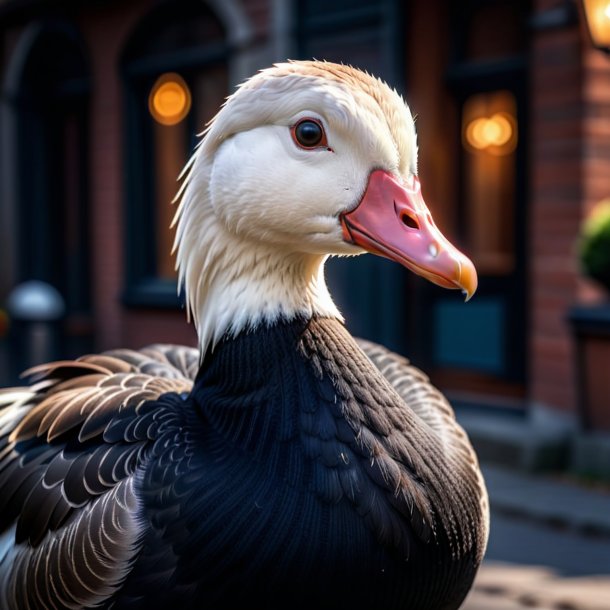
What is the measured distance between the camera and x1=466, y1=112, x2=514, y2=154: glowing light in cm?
822

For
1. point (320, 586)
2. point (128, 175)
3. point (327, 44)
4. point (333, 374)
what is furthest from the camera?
point (128, 175)

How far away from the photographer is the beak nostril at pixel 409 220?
227 cm

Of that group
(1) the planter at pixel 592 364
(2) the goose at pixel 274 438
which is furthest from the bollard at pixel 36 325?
(2) the goose at pixel 274 438

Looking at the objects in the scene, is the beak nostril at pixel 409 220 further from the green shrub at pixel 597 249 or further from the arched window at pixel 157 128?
the arched window at pixel 157 128

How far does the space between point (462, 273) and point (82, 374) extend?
1215 millimetres

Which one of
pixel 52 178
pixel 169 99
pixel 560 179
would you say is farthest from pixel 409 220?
pixel 52 178

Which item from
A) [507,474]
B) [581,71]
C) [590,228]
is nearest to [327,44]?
[581,71]

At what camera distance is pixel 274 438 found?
87.6 inches

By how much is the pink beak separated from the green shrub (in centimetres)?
458

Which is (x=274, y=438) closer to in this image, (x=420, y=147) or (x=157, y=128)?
(x=420, y=147)

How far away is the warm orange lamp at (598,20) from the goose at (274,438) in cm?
229

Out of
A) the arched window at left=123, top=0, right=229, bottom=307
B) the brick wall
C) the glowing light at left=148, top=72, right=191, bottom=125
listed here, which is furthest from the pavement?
the glowing light at left=148, top=72, right=191, bottom=125

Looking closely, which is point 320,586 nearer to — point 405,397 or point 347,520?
point 347,520

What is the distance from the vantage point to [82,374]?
2.88 metres
